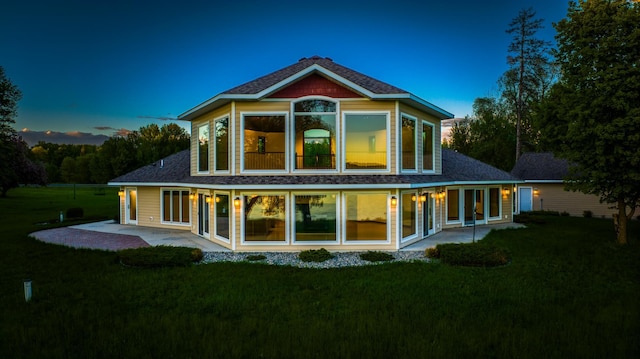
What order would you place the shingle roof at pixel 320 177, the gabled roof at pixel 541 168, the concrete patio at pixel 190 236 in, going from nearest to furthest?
the shingle roof at pixel 320 177 → the concrete patio at pixel 190 236 → the gabled roof at pixel 541 168

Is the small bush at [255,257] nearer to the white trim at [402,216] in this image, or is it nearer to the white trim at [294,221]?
the white trim at [294,221]

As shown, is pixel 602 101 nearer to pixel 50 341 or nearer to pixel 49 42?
pixel 50 341

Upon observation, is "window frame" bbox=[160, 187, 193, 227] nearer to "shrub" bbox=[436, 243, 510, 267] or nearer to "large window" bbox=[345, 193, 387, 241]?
"large window" bbox=[345, 193, 387, 241]

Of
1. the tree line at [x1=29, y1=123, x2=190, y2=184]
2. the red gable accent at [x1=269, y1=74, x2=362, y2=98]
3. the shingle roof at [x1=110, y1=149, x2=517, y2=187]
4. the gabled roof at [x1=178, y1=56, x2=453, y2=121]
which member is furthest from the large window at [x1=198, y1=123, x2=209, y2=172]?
the tree line at [x1=29, y1=123, x2=190, y2=184]

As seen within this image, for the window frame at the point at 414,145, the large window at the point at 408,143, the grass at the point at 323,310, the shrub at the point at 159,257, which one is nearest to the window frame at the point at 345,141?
the window frame at the point at 414,145

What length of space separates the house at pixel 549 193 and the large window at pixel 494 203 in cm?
528

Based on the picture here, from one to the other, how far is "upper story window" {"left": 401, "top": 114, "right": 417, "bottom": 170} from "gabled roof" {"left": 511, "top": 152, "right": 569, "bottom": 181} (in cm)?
1635

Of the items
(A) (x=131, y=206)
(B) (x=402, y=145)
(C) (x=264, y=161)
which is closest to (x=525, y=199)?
(B) (x=402, y=145)

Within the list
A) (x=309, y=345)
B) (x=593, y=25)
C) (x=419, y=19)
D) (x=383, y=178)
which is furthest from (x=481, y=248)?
(x=419, y=19)

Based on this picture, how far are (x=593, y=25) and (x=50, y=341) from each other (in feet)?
63.0

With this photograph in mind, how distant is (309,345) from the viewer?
5668 mm

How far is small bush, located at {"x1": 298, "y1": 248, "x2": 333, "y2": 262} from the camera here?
11930 mm

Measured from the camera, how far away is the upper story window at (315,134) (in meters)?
14.0

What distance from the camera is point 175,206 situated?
1955 centimetres
